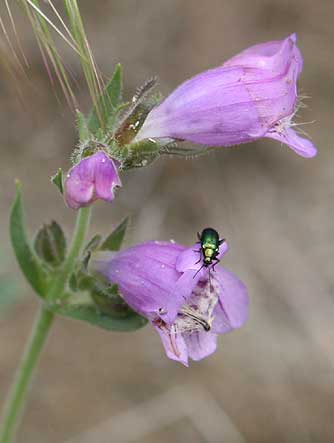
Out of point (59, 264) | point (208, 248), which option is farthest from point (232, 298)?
point (59, 264)

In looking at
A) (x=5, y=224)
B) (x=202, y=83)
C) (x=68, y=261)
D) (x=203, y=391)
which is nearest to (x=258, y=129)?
(x=202, y=83)

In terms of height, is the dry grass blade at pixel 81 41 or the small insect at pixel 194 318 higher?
the dry grass blade at pixel 81 41

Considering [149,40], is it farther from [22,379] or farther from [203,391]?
[22,379]

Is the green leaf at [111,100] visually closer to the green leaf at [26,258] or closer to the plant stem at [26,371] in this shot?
the green leaf at [26,258]

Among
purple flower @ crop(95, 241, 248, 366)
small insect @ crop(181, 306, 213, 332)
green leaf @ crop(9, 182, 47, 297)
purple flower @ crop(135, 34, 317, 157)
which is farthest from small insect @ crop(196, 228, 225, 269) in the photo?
green leaf @ crop(9, 182, 47, 297)

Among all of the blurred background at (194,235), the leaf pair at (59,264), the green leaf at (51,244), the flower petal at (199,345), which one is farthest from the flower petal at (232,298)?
the blurred background at (194,235)
